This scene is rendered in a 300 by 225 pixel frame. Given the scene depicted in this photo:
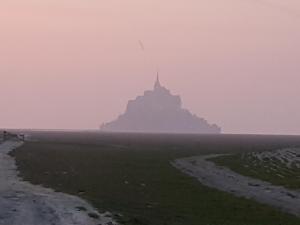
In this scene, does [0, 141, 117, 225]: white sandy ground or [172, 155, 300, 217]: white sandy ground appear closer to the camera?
[0, 141, 117, 225]: white sandy ground

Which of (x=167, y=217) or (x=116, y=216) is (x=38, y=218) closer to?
(x=116, y=216)

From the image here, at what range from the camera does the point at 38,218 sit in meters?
26.0

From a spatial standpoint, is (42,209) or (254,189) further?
(254,189)

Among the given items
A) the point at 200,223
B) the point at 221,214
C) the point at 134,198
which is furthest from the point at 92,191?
the point at 200,223

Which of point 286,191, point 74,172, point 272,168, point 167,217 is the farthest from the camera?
point 272,168

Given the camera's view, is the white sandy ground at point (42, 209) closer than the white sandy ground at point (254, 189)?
Yes

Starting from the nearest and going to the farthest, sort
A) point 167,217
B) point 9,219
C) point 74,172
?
point 9,219 → point 167,217 → point 74,172

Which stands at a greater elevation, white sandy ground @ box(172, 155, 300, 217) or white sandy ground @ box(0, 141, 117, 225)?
white sandy ground @ box(0, 141, 117, 225)

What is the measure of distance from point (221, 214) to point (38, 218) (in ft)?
35.7

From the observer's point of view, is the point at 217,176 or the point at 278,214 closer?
the point at 278,214

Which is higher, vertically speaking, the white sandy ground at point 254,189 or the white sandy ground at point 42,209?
the white sandy ground at point 42,209

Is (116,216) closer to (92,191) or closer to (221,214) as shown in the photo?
(221,214)

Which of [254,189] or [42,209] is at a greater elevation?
[42,209]

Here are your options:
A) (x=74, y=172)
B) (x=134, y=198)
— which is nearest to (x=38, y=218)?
(x=134, y=198)
